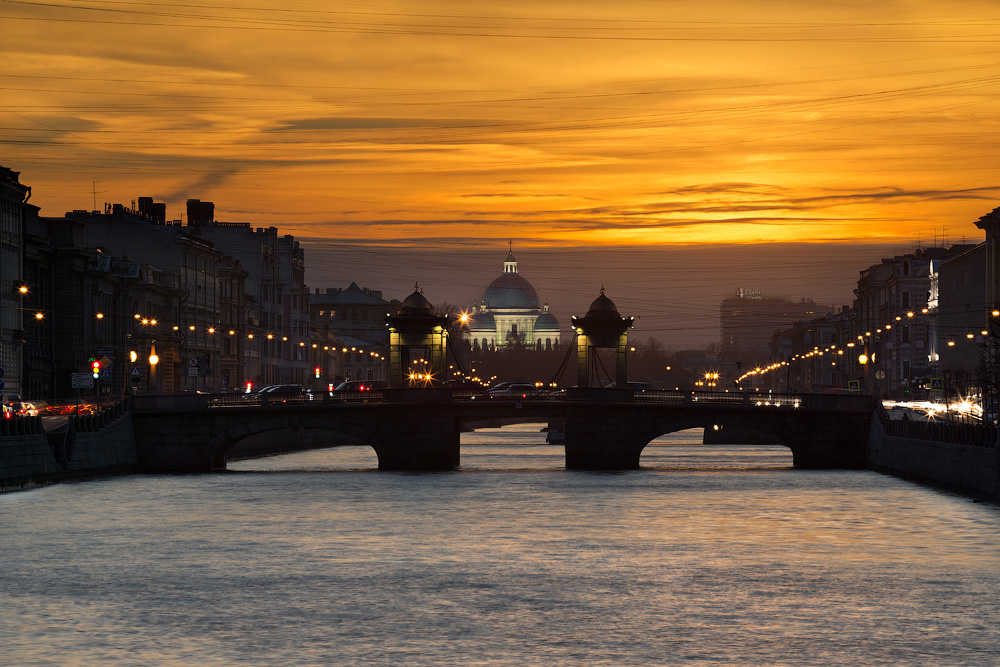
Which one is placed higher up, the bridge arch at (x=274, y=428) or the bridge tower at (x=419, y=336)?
the bridge tower at (x=419, y=336)

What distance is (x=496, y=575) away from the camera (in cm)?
4353

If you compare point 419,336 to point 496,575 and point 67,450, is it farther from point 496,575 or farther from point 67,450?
point 496,575

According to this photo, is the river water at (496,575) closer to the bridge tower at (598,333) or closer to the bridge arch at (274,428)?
the bridge arch at (274,428)

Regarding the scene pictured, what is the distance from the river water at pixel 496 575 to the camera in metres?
32.0

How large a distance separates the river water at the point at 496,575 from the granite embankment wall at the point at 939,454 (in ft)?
4.18

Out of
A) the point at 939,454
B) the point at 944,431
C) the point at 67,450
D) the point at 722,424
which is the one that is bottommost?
the point at 939,454

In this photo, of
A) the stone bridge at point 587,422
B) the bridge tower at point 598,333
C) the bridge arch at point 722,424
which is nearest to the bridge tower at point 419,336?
the bridge tower at point 598,333

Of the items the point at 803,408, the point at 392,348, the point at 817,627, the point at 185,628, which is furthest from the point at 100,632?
the point at 392,348

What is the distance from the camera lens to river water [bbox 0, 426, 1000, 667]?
32.0 metres

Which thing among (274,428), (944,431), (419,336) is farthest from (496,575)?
(419,336)

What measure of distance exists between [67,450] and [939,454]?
39821 mm

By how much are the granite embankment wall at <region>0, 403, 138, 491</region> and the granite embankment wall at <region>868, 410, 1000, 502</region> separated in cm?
3903

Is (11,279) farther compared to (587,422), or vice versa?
(11,279)

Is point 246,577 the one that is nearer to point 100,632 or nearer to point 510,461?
point 100,632
